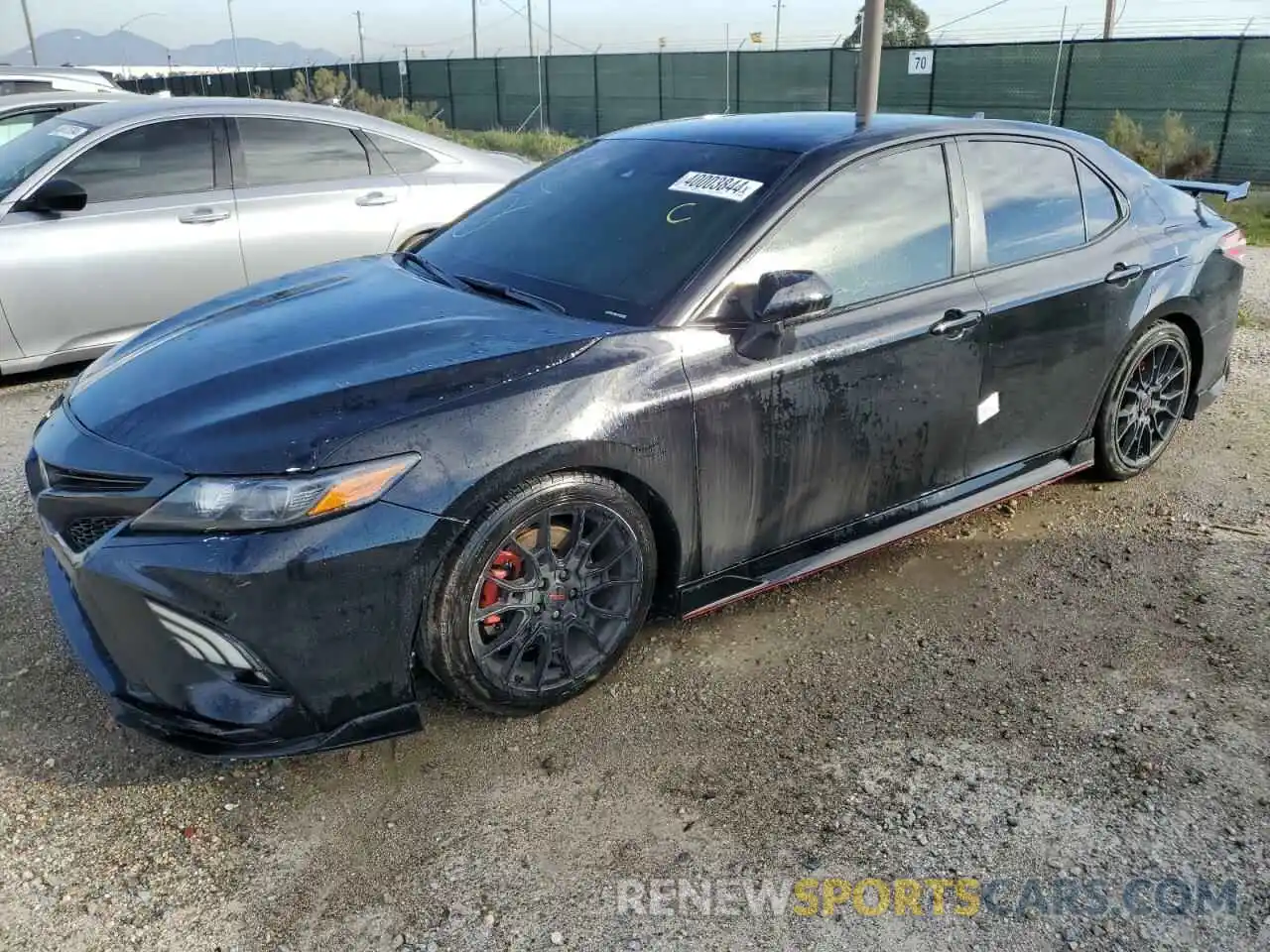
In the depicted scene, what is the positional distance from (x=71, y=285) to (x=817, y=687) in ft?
15.2

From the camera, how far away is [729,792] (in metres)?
2.71

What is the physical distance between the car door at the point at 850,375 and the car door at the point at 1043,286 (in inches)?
4.9

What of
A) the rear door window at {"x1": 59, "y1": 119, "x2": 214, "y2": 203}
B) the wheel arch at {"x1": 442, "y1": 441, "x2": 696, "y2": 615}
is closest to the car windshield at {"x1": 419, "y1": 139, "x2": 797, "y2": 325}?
the wheel arch at {"x1": 442, "y1": 441, "x2": 696, "y2": 615}

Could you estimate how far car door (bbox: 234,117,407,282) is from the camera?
6195mm

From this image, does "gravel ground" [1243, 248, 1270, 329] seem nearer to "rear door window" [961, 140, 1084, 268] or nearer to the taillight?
the taillight

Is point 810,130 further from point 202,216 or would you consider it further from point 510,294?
point 202,216

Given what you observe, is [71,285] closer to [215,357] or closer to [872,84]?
[215,357]

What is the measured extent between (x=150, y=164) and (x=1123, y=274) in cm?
513

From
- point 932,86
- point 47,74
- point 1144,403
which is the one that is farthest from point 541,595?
point 932,86

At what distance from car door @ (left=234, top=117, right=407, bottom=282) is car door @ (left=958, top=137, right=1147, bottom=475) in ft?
13.2

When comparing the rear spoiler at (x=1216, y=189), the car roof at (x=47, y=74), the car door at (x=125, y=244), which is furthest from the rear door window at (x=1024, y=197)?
the car roof at (x=47, y=74)

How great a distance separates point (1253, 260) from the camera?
9.34m

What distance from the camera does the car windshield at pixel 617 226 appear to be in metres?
3.18

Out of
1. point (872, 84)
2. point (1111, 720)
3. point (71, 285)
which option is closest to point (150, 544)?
point (1111, 720)
